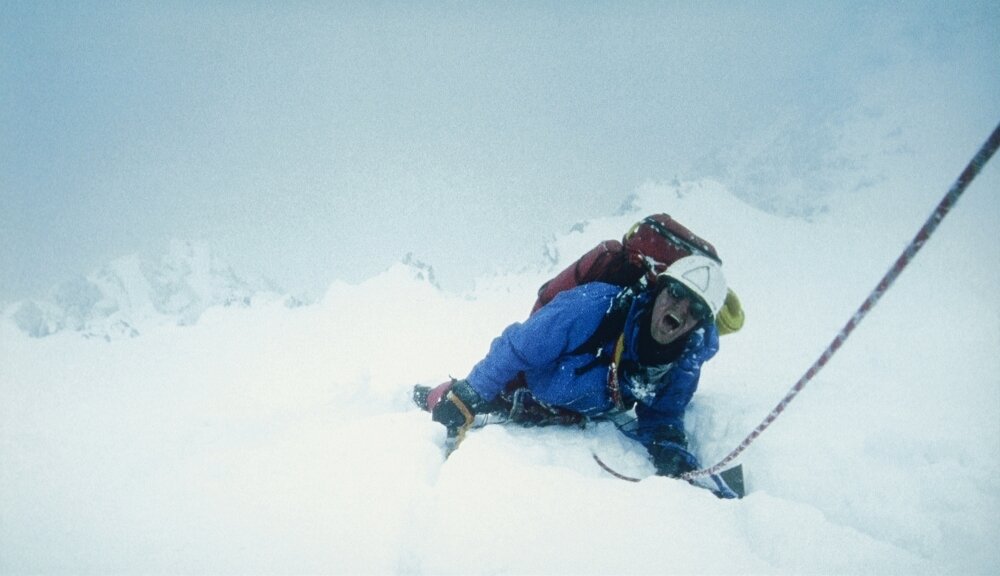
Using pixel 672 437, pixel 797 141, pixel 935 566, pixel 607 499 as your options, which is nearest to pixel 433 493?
pixel 607 499

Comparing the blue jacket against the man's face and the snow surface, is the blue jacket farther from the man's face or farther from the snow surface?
the snow surface

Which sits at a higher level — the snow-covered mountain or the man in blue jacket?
the man in blue jacket

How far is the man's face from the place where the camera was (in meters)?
2.68

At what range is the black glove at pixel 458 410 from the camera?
3.38 meters

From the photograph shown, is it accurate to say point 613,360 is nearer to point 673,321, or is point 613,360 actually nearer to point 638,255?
point 673,321

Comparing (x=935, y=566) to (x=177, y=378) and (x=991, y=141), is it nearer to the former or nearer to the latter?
(x=991, y=141)

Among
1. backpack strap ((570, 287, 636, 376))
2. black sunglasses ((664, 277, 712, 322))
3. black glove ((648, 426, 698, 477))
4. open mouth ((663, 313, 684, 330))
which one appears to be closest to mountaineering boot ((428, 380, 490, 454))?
backpack strap ((570, 287, 636, 376))

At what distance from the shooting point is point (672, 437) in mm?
3271

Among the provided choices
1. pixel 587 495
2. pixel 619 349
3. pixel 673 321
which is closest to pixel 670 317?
pixel 673 321

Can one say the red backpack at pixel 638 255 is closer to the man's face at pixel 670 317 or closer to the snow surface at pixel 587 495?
the man's face at pixel 670 317

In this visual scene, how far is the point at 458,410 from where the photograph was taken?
3400 mm

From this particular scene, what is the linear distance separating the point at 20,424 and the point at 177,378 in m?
3.54

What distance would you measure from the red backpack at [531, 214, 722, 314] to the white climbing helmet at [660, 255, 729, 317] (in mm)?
362

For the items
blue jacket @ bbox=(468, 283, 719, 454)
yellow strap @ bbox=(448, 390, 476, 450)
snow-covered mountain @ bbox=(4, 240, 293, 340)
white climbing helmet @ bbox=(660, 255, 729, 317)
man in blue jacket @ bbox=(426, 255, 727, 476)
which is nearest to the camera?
white climbing helmet @ bbox=(660, 255, 729, 317)
